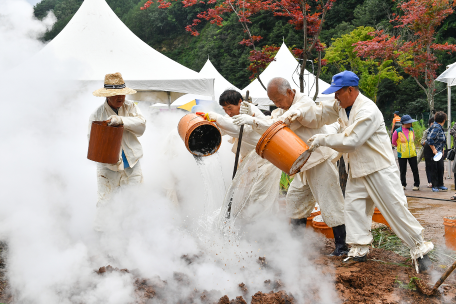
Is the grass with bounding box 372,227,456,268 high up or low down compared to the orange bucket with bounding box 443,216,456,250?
down

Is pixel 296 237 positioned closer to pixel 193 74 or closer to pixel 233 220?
pixel 233 220

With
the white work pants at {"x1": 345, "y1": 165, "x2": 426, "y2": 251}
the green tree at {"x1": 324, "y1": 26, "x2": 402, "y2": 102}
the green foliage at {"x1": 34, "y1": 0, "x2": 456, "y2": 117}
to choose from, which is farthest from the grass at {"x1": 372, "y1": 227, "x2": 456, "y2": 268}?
the green tree at {"x1": 324, "y1": 26, "x2": 402, "y2": 102}

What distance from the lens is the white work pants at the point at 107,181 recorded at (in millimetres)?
3584

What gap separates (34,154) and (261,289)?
8.41 feet

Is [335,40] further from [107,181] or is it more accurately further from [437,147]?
[107,181]

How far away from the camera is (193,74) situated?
675 cm

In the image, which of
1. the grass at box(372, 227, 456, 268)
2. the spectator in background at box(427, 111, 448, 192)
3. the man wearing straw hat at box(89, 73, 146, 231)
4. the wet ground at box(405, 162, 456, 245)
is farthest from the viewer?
the spectator in background at box(427, 111, 448, 192)

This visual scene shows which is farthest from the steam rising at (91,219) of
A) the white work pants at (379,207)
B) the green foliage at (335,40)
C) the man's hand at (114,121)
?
the green foliage at (335,40)

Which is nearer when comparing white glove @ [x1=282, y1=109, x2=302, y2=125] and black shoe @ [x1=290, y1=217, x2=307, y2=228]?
white glove @ [x1=282, y1=109, x2=302, y2=125]

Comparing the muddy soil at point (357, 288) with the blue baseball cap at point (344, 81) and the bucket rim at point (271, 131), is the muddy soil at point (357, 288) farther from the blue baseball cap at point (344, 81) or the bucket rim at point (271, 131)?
the blue baseball cap at point (344, 81)

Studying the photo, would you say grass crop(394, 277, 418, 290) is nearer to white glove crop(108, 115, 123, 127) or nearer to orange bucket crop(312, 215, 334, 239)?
orange bucket crop(312, 215, 334, 239)

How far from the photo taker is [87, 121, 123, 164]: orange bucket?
320 cm

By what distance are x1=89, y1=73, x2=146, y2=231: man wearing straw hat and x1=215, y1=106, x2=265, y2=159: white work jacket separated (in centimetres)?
76

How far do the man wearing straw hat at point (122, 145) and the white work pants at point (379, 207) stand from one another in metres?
1.97
